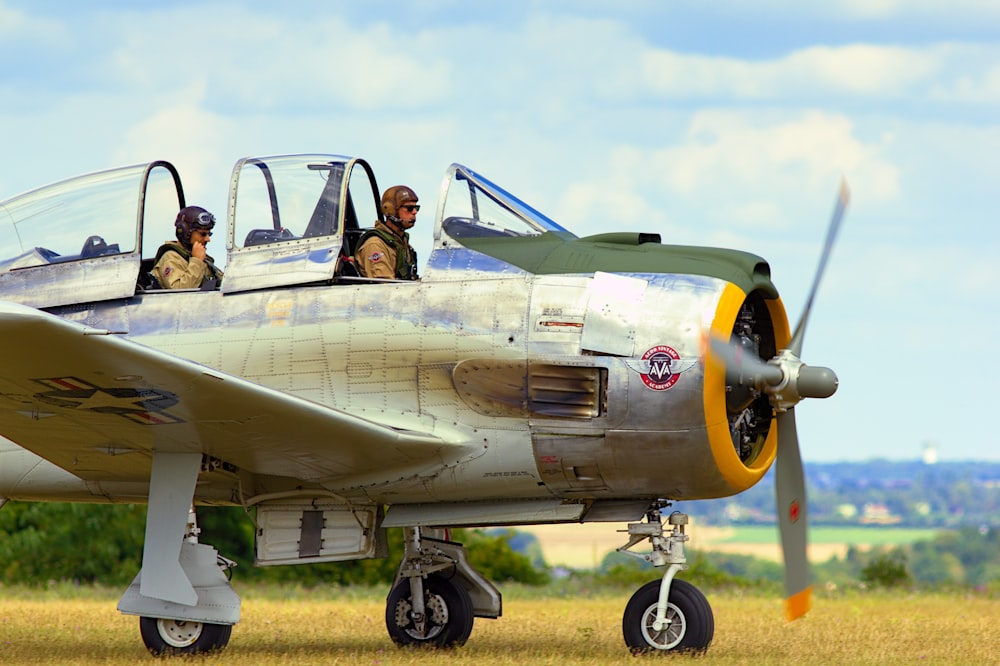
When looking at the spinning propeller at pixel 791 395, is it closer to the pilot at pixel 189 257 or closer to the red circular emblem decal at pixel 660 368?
→ the red circular emblem decal at pixel 660 368

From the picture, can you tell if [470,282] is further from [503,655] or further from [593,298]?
[503,655]

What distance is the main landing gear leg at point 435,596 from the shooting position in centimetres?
1077

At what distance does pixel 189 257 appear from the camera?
10.7 metres

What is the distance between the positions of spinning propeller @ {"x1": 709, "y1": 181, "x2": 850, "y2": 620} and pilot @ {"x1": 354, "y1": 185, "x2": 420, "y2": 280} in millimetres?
2379

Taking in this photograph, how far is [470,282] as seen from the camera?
958 centimetres

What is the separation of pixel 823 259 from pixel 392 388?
124 inches

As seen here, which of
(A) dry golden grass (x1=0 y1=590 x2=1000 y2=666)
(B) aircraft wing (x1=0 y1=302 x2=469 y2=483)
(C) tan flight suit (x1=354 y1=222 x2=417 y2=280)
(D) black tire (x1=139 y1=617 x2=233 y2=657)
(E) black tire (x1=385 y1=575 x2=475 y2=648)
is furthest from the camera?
(E) black tire (x1=385 y1=575 x2=475 y2=648)

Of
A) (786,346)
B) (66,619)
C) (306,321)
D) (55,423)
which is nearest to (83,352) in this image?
(55,423)

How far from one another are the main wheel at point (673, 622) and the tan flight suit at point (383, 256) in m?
2.76

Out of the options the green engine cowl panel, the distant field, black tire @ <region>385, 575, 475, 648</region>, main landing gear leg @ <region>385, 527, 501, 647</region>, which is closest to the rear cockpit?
the green engine cowl panel

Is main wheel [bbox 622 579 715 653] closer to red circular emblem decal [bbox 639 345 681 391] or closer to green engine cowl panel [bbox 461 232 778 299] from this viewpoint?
red circular emblem decal [bbox 639 345 681 391]

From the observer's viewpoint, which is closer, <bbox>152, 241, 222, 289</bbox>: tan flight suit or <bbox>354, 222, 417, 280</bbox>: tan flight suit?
<bbox>354, 222, 417, 280</bbox>: tan flight suit

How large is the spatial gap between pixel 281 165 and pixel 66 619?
526cm

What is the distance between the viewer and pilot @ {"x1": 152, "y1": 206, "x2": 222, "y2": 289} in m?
10.5
